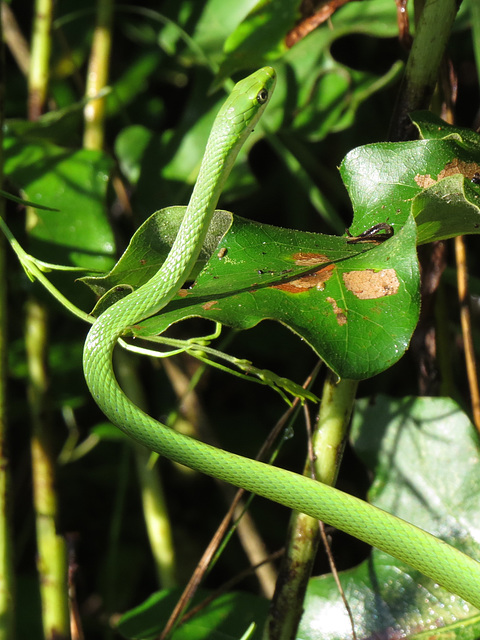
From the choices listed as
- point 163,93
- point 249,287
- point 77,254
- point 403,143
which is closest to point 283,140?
point 163,93

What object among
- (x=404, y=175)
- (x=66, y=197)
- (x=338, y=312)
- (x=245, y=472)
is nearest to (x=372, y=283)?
(x=338, y=312)

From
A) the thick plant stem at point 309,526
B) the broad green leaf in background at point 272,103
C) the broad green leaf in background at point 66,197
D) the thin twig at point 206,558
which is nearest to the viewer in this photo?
the thick plant stem at point 309,526

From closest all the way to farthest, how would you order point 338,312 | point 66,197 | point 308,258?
point 338,312 < point 308,258 < point 66,197

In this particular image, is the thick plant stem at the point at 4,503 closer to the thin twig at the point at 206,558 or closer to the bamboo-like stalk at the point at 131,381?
the thin twig at the point at 206,558

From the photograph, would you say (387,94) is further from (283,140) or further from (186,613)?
(186,613)

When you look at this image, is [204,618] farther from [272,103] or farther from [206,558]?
[272,103]

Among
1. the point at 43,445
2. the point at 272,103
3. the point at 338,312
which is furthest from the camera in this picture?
the point at 272,103

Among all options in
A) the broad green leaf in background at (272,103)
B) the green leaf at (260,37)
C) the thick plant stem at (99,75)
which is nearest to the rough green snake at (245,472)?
the green leaf at (260,37)
